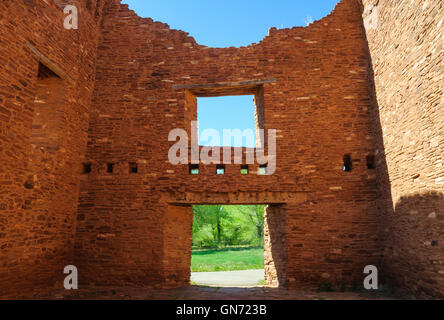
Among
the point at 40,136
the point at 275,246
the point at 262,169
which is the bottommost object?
the point at 275,246

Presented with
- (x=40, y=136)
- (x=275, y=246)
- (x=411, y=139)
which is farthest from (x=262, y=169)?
(x=40, y=136)

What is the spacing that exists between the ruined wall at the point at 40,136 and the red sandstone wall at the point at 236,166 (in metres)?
0.54

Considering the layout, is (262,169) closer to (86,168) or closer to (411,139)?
(411,139)

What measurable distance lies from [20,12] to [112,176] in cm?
421

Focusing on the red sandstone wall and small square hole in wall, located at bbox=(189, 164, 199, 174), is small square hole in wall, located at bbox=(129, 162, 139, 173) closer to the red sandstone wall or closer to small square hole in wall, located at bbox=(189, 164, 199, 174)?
the red sandstone wall

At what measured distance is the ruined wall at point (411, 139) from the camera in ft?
17.4

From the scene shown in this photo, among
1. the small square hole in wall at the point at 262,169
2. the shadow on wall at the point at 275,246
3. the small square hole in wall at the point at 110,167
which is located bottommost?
the shadow on wall at the point at 275,246

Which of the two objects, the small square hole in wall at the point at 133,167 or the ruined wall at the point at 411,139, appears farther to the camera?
the small square hole in wall at the point at 133,167

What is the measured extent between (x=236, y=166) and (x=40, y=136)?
506cm

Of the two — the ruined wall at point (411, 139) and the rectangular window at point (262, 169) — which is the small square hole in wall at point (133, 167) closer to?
the rectangular window at point (262, 169)

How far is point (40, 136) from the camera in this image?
721 centimetres

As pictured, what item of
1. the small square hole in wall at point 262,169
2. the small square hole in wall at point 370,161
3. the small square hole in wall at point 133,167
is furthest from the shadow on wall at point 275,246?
the small square hole in wall at point 133,167

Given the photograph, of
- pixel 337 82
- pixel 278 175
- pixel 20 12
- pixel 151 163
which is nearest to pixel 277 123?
pixel 278 175
